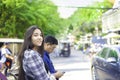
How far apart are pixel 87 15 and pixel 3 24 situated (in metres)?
45.0

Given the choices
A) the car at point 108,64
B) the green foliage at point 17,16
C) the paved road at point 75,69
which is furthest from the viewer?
the green foliage at point 17,16

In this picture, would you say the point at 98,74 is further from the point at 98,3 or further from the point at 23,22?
the point at 98,3

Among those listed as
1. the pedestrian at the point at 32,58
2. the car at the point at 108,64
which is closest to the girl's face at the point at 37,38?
the pedestrian at the point at 32,58

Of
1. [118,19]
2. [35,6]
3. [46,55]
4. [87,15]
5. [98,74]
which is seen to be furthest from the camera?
[87,15]

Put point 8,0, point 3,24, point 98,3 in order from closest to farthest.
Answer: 1. point 8,0
2. point 3,24
3. point 98,3

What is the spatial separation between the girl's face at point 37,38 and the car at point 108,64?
5607 millimetres

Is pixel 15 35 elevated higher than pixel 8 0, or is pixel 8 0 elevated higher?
pixel 8 0

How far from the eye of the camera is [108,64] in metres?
10.6

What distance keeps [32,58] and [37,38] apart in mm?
276

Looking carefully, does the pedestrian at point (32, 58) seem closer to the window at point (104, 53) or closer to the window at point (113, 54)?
the window at point (113, 54)

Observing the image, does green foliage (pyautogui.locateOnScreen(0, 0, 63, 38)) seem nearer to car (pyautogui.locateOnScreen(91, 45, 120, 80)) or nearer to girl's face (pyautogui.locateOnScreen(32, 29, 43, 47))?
car (pyautogui.locateOnScreen(91, 45, 120, 80))

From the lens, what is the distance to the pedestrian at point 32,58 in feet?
13.5

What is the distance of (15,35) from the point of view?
3731cm

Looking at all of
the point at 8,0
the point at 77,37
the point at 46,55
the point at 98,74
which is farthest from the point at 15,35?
the point at 77,37
